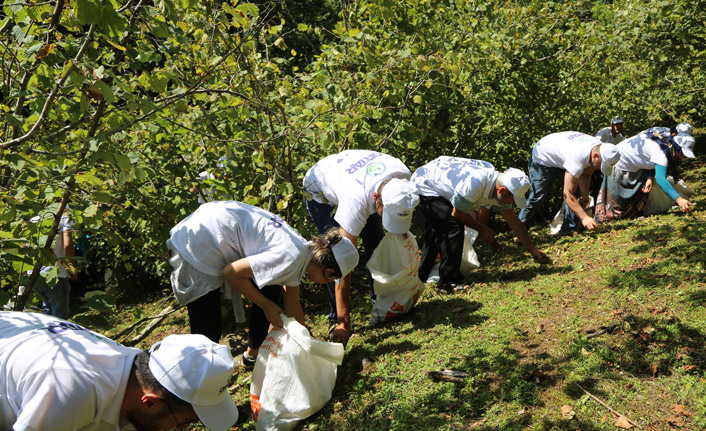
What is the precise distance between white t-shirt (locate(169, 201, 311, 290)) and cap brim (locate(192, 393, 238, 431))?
103 cm

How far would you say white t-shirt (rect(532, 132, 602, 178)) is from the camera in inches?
261

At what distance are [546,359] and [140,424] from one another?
9.05 feet

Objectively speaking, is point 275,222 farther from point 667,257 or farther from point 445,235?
point 667,257

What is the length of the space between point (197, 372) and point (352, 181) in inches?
96.7

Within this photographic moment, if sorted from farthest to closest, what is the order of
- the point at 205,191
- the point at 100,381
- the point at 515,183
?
the point at 205,191, the point at 515,183, the point at 100,381

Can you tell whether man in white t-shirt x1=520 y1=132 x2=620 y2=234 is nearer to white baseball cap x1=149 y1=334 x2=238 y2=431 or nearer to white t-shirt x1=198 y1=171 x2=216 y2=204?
white t-shirt x1=198 y1=171 x2=216 y2=204

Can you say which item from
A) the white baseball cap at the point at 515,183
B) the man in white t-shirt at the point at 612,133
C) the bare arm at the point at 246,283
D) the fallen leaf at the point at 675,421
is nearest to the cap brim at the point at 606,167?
the white baseball cap at the point at 515,183

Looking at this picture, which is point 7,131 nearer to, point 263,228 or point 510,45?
point 263,228

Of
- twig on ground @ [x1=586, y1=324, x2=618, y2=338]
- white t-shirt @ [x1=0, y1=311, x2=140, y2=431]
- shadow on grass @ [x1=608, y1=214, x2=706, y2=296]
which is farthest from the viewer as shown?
shadow on grass @ [x1=608, y1=214, x2=706, y2=296]

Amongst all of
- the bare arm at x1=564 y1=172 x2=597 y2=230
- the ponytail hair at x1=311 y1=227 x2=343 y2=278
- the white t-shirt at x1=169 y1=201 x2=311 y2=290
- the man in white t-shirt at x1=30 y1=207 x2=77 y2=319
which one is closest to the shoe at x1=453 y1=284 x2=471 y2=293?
the bare arm at x1=564 y1=172 x2=597 y2=230

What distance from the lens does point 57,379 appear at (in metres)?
1.96

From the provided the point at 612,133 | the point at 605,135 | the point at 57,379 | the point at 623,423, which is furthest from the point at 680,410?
the point at 612,133

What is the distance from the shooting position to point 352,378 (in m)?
4.07

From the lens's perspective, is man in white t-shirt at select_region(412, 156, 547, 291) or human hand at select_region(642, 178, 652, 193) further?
human hand at select_region(642, 178, 652, 193)
